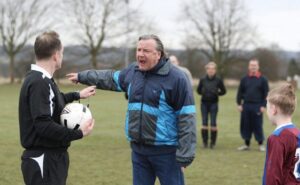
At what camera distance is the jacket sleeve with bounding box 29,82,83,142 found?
13.8 ft

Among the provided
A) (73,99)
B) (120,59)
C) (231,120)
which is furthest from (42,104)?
(120,59)

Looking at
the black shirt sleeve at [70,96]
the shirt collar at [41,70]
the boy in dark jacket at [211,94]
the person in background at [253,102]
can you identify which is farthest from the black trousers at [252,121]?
the shirt collar at [41,70]

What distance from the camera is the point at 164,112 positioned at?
16.4ft

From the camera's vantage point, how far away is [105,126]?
1703 centimetres

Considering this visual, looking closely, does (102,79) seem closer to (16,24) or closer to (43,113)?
(43,113)

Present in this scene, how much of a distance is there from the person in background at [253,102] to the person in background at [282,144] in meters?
7.75

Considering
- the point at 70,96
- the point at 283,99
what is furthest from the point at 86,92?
the point at 283,99

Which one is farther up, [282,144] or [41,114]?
[41,114]

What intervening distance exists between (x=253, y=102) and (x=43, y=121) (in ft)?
27.9

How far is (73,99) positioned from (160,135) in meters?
0.95

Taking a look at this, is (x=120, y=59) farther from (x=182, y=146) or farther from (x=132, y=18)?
(x=182, y=146)

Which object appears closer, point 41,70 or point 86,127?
point 41,70

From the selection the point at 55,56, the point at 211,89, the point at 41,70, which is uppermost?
the point at 55,56

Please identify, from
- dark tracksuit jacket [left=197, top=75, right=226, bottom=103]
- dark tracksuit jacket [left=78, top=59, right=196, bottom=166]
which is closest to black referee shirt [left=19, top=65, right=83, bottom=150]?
dark tracksuit jacket [left=78, top=59, right=196, bottom=166]
